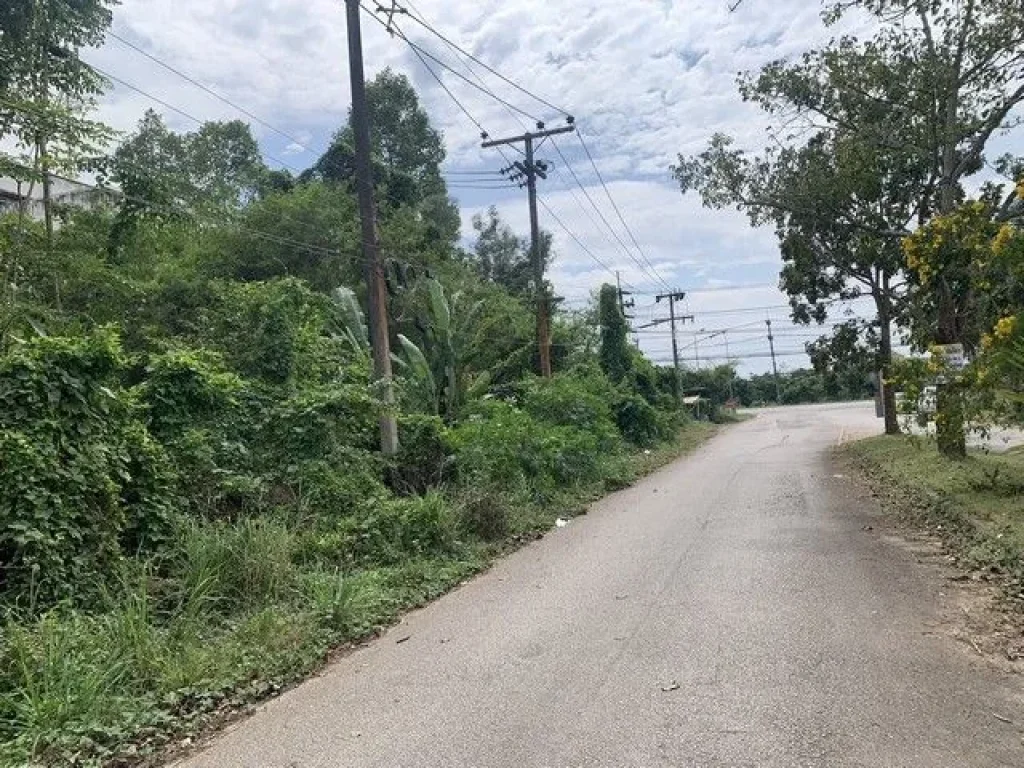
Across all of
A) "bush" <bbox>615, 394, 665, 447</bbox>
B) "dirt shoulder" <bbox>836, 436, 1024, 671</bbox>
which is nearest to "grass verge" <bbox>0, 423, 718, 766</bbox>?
"dirt shoulder" <bbox>836, 436, 1024, 671</bbox>

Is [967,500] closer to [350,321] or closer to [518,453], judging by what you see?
[518,453]

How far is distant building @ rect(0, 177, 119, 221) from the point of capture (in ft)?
42.0

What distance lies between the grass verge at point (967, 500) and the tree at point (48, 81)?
1247 centimetres

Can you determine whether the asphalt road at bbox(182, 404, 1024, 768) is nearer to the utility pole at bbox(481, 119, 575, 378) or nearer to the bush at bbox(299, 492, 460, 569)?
the bush at bbox(299, 492, 460, 569)

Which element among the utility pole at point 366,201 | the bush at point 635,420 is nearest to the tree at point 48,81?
the utility pole at point 366,201

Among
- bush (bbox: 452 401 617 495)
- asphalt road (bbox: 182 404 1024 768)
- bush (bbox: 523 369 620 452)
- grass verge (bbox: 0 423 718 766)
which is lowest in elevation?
asphalt road (bbox: 182 404 1024 768)

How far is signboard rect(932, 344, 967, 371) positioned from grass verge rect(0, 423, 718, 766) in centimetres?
832

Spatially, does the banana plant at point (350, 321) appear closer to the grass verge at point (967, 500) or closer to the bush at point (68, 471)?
the bush at point (68, 471)

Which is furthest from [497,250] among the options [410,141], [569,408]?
[569,408]

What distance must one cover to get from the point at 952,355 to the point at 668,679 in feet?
37.7

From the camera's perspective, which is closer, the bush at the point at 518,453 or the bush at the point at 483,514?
the bush at the point at 483,514

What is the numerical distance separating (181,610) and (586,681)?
140 inches

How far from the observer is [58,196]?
2181cm

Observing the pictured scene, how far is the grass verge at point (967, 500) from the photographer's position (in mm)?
8562
